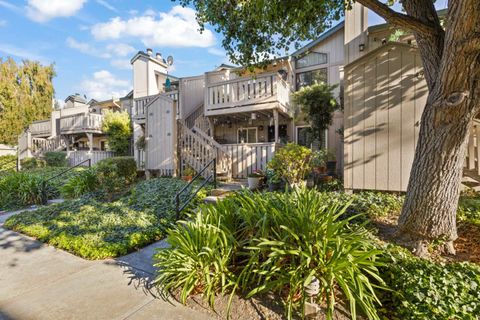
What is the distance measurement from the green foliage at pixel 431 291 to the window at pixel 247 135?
32.7ft

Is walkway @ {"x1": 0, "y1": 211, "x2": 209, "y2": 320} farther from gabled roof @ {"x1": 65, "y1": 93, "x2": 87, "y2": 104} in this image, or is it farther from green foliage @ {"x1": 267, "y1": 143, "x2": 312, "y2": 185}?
gabled roof @ {"x1": 65, "y1": 93, "x2": 87, "y2": 104}

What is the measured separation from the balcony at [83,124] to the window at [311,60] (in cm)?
1348

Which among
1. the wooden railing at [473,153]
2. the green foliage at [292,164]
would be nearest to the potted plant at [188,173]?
the green foliage at [292,164]

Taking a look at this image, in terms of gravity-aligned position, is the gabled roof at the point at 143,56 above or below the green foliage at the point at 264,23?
above

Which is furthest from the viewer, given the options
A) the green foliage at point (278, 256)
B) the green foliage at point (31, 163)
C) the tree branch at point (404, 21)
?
the green foliage at point (31, 163)

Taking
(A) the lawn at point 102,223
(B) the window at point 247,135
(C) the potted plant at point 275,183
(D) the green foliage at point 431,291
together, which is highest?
(B) the window at point 247,135

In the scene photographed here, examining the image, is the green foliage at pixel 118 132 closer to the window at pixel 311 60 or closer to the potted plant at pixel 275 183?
the window at pixel 311 60

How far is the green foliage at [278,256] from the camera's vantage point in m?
2.25

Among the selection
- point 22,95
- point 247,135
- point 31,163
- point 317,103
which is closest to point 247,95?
point 317,103

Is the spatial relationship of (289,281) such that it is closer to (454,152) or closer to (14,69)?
(454,152)

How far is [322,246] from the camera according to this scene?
7.93 feet

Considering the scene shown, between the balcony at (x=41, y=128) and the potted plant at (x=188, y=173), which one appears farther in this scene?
the balcony at (x=41, y=128)

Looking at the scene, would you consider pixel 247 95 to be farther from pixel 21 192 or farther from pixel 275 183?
pixel 21 192

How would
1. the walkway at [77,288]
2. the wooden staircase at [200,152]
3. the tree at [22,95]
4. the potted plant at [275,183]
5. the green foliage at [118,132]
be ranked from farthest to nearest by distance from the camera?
the tree at [22,95], the green foliage at [118,132], the wooden staircase at [200,152], the potted plant at [275,183], the walkway at [77,288]
